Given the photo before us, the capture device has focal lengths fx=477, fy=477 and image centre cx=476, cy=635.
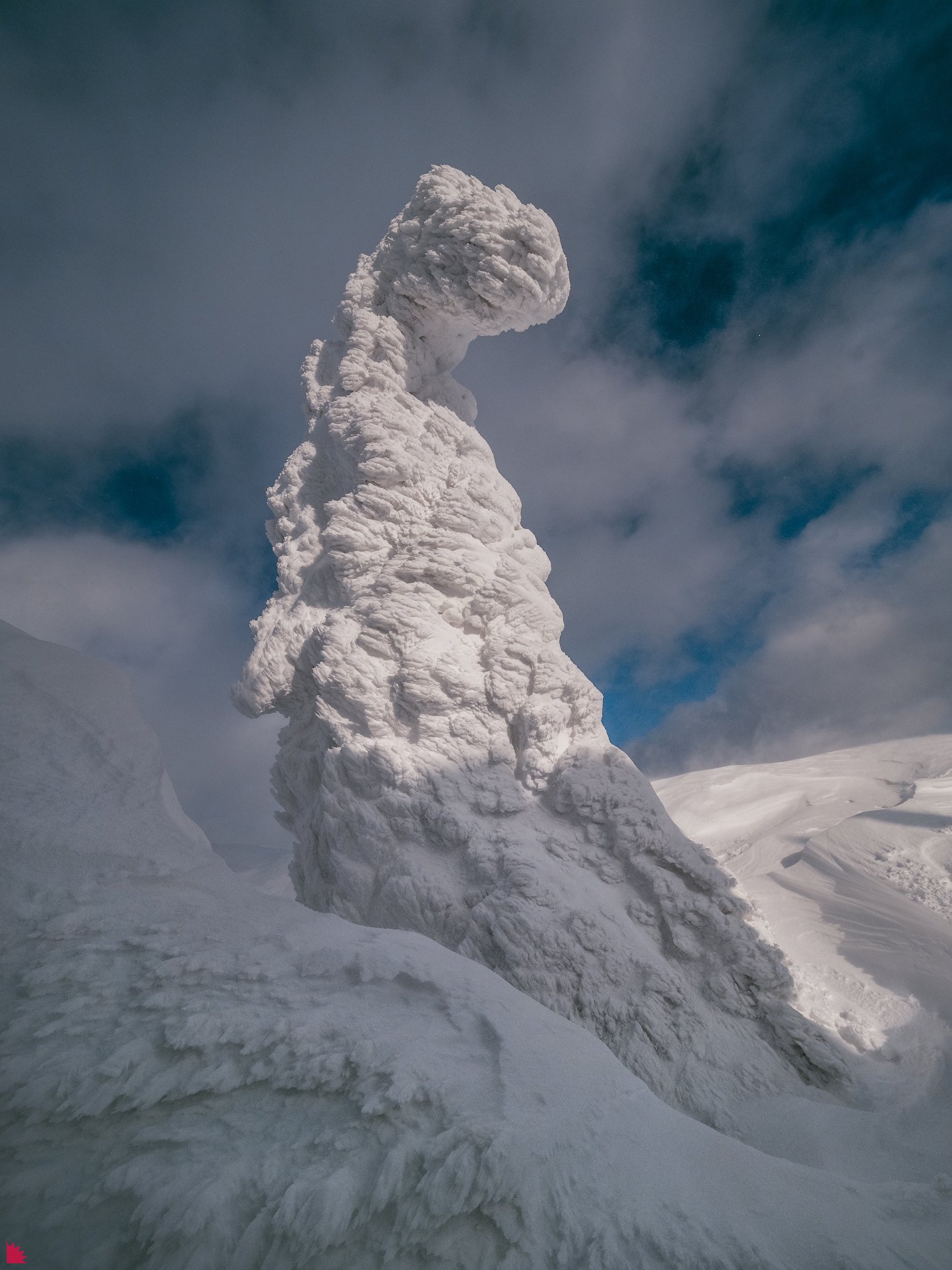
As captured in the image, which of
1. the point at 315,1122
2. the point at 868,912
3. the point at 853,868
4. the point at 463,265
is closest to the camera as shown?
the point at 315,1122

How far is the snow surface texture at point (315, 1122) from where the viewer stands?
4.73 ft

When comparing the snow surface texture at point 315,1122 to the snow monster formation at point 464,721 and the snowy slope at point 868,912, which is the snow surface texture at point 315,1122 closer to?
the snow monster formation at point 464,721

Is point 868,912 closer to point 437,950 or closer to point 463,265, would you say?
point 437,950

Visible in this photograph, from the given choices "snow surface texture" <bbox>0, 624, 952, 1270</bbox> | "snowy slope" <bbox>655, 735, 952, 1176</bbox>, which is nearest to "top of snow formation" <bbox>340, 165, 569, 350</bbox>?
"snow surface texture" <bbox>0, 624, 952, 1270</bbox>

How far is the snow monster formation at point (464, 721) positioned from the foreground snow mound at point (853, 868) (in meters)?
1.29

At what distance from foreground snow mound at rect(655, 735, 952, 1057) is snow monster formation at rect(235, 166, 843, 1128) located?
1293mm

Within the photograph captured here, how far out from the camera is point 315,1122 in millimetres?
1740

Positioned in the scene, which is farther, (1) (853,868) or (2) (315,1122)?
(1) (853,868)

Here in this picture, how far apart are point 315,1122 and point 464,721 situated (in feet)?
15.1

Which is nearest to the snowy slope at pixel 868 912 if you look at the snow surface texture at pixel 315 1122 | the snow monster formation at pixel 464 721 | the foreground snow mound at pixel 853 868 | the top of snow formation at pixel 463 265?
the foreground snow mound at pixel 853 868

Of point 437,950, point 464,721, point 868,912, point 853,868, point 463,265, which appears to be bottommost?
point 868,912

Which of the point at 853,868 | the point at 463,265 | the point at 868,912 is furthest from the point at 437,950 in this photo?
the point at 463,265

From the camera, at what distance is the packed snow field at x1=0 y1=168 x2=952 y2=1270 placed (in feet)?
5.14

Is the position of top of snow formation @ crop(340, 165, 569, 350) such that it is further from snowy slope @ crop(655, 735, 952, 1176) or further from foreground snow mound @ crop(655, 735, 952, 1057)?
foreground snow mound @ crop(655, 735, 952, 1057)
